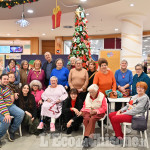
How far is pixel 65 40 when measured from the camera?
1432cm

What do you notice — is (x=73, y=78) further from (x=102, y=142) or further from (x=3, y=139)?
(x=3, y=139)

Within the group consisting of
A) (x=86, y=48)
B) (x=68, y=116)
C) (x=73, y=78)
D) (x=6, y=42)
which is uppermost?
(x=6, y=42)

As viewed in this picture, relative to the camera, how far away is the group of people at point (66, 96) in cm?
315

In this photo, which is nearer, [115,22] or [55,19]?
[55,19]

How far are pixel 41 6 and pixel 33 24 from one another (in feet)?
11.3

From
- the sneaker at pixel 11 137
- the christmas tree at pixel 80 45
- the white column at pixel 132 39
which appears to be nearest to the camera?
the sneaker at pixel 11 137

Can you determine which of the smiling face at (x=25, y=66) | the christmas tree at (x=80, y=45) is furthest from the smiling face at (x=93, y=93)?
the christmas tree at (x=80, y=45)

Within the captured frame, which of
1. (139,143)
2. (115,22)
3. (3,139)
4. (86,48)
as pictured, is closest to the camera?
(139,143)

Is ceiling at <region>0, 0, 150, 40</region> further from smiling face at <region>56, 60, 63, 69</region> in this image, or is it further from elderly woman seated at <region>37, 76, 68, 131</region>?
elderly woman seated at <region>37, 76, 68, 131</region>

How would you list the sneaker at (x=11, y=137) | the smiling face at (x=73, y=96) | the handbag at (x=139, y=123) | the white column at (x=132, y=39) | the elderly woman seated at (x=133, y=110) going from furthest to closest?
1. the white column at (x=132, y=39)
2. the smiling face at (x=73, y=96)
3. the sneaker at (x=11, y=137)
4. the elderly woman seated at (x=133, y=110)
5. the handbag at (x=139, y=123)

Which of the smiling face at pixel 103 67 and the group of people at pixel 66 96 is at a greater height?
the smiling face at pixel 103 67

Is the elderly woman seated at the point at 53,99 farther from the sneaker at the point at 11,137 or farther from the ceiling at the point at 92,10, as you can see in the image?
the ceiling at the point at 92,10

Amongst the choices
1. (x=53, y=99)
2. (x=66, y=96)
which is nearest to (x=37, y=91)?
(x=53, y=99)

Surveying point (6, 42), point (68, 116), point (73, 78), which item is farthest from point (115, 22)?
point (6, 42)
